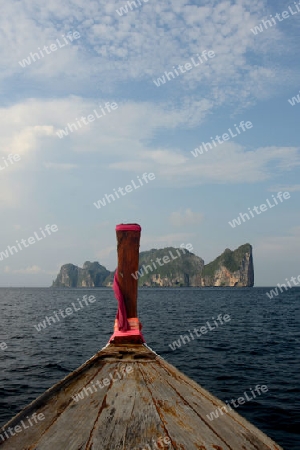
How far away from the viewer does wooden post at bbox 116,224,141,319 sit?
5.12m

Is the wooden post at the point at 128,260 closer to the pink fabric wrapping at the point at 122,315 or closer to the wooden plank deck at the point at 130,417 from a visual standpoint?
the pink fabric wrapping at the point at 122,315

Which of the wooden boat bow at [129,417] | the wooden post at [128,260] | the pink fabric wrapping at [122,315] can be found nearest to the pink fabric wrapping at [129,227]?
the wooden post at [128,260]

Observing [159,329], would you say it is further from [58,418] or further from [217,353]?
[58,418]

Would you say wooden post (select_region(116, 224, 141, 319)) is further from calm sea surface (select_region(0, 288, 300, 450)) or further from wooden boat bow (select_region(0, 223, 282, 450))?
calm sea surface (select_region(0, 288, 300, 450))

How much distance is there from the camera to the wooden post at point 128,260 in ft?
16.8

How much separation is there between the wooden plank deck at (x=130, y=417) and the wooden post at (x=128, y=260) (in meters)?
1.31

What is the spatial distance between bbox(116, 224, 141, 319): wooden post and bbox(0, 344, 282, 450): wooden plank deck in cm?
131

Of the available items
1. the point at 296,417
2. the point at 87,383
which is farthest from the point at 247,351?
the point at 87,383

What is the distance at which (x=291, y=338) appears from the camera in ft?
88.1

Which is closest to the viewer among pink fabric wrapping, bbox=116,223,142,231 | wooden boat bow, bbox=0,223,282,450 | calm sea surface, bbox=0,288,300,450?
wooden boat bow, bbox=0,223,282,450

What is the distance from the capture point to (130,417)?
9.16ft

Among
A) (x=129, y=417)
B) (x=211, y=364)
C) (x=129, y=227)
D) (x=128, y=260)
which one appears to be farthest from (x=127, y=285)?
(x=211, y=364)

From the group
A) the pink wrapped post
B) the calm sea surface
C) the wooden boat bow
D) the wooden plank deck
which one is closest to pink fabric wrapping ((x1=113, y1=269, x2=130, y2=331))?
the pink wrapped post

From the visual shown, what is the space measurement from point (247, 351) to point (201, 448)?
2002 centimetres
